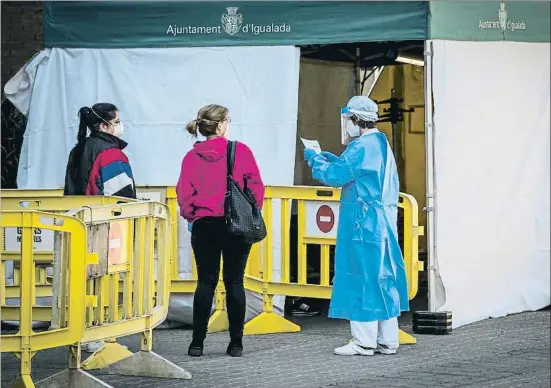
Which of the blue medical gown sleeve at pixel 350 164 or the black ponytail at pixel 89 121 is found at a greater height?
the black ponytail at pixel 89 121

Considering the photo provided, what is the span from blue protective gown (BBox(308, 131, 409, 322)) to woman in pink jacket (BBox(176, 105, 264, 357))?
654 millimetres

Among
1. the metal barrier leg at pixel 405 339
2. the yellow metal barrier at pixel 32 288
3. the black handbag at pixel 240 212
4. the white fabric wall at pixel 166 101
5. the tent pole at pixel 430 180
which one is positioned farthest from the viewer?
the white fabric wall at pixel 166 101

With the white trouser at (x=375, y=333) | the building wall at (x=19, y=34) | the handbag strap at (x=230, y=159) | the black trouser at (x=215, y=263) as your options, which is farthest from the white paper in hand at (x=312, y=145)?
the building wall at (x=19, y=34)

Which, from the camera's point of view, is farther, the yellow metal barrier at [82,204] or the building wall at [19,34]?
the building wall at [19,34]

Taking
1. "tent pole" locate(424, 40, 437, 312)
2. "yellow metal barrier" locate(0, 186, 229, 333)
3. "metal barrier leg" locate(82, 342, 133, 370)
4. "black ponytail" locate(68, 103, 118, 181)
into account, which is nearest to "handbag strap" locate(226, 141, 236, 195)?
"yellow metal barrier" locate(0, 186, 229, 333)

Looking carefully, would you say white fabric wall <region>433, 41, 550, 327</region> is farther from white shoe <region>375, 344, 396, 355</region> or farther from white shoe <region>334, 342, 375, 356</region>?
white shoe <region>334, 342, 375, 356</region>

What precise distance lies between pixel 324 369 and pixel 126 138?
11.3 ft

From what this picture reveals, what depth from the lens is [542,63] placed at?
11930 millimetres

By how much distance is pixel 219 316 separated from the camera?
10844 millimetres

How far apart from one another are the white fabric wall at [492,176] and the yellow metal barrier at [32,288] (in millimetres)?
4507

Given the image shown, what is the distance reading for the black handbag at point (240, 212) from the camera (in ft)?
29.2

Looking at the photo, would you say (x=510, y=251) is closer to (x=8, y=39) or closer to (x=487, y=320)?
(x=487, y=320)

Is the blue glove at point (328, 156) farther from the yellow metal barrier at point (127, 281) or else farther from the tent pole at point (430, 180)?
the yellow metal barrier at point (127, 281)

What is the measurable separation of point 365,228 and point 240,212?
1.08 metres
